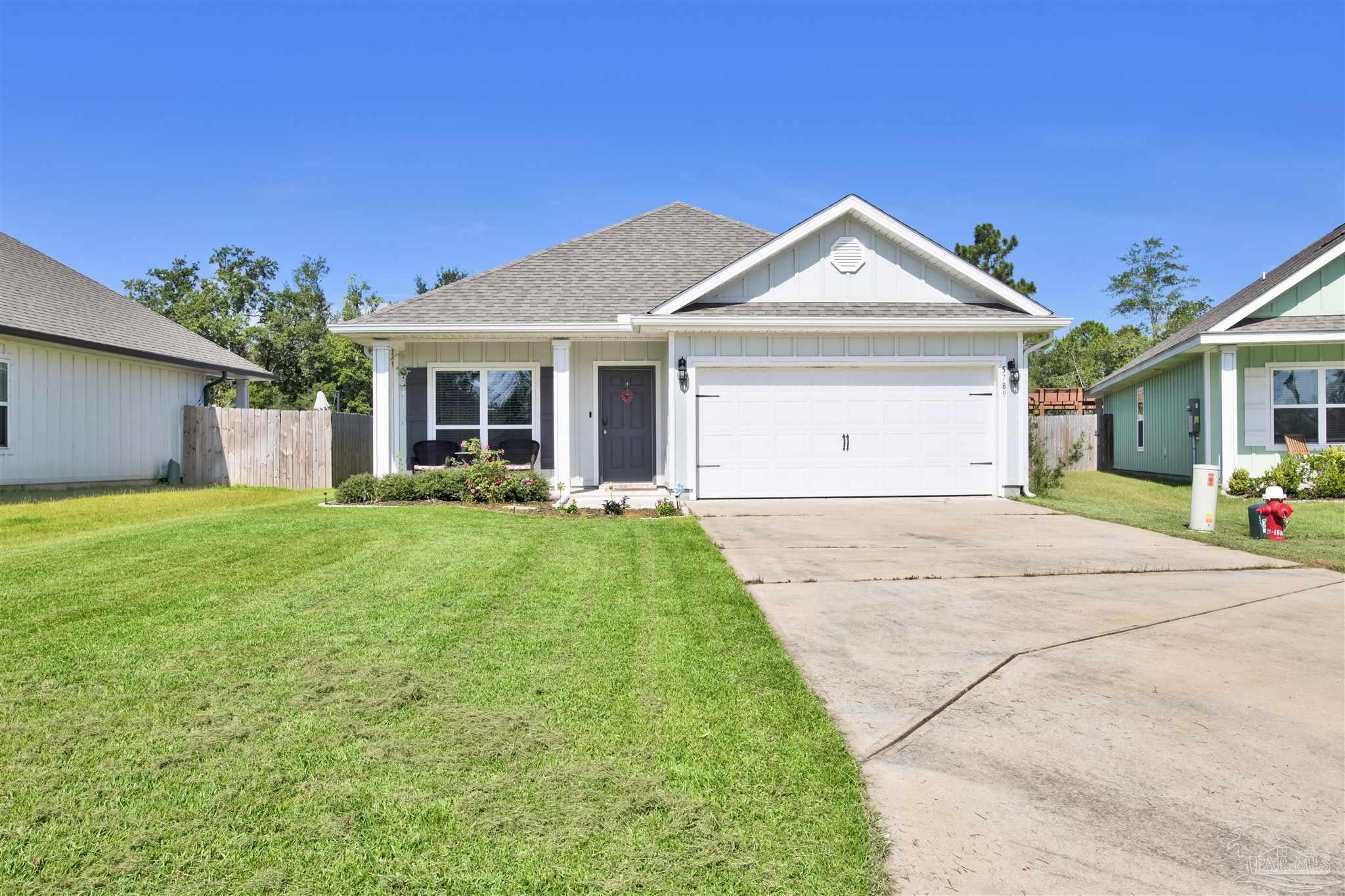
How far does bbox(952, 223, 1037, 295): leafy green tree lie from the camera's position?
32719mm

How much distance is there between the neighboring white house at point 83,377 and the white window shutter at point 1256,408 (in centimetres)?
2236

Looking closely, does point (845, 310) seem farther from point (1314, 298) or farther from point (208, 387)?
→ point (208, 387)

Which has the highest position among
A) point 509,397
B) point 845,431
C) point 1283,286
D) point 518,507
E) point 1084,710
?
point 1283,286

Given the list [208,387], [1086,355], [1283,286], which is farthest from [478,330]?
[1086,355]

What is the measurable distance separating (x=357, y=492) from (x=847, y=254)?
28.9ft

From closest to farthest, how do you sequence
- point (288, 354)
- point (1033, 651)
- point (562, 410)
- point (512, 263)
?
1. point (1033, 651)
2. point (562, 410)
3. point (512, 263)
4. point (288, 354)

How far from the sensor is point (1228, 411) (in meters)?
14.2

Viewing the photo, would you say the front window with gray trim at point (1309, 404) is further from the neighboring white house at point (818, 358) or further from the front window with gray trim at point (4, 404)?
the front window with gray trim at point (4, 404)

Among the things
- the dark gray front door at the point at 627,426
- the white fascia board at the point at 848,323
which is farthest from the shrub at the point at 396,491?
the white fascia board at the point at 848,323

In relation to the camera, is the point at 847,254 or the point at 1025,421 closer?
the point at 1025,421

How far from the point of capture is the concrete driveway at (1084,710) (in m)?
2.18

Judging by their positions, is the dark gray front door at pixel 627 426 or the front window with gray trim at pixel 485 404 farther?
the dark gray front door at pixel 627 426

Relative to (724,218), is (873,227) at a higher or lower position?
lower

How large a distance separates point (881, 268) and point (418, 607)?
10.2m
